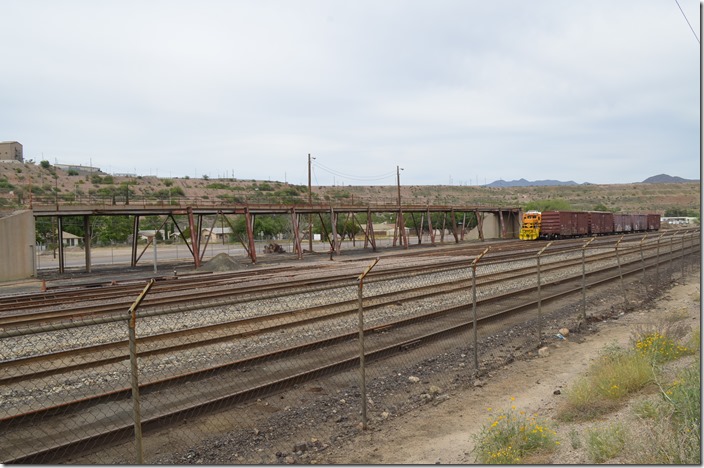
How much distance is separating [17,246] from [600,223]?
209 ft

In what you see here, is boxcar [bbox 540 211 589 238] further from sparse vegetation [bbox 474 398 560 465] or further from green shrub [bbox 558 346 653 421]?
sparse vegetation [bbox 474 398 560 465]

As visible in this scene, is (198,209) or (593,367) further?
(198,209)

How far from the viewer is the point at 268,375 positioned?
9727 millimetres

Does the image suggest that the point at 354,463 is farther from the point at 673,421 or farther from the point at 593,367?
the point at 593,367

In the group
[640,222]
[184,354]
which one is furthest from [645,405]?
[640,222]

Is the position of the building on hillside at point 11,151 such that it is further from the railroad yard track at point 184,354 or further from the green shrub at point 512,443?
the green shrub at point 512,443

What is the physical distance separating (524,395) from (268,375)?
4.63 m

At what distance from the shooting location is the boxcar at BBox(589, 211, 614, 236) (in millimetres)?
65125

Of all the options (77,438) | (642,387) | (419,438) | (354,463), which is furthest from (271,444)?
(642,387)

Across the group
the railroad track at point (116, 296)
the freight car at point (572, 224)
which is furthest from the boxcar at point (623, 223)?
the railroad track at point (116, 296)

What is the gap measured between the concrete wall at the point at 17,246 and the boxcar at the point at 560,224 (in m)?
49.0

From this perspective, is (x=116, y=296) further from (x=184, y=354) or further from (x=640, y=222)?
(x=640, y=222)

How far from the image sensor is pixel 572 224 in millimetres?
61250

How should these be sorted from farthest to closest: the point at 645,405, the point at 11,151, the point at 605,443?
the point at 11,151
the point at 645,405
the point at 605,443
